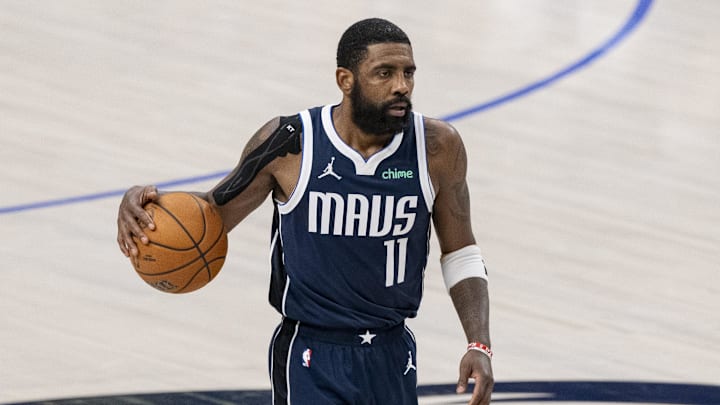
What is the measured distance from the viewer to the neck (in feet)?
14.8

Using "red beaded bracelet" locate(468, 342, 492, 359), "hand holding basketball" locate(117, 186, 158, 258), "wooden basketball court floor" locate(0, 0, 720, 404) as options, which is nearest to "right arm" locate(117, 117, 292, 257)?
"hand holding basketball" locate(117, 186, 158, 258)

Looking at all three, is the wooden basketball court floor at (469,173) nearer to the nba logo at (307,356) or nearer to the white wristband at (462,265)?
the white wristband at (462,265)

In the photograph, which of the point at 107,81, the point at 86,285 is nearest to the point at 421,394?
the point at 86,285

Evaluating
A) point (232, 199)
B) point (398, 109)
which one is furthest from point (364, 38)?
point (232, 199)

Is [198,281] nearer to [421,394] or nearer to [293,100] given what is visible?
[421,394]

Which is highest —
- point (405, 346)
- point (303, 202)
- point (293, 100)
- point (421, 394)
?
point (293, 100)

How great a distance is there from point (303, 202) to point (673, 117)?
6803 mm

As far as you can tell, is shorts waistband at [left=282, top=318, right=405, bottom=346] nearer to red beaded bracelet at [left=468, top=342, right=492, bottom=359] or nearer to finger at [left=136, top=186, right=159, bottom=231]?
red beaded bracelet at [left=468, top=342, right=492, bottom=359]

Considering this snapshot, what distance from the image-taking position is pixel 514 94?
11.1 meters

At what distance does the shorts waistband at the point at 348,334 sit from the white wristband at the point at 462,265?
25cm

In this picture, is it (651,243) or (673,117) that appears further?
(673,117)

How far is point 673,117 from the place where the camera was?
10.8 meters

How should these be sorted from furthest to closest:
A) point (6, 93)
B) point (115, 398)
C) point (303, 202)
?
point (6, 93) → point (115, 398) → point (303, 202)

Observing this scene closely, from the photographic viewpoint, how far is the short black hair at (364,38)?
14.4ft
